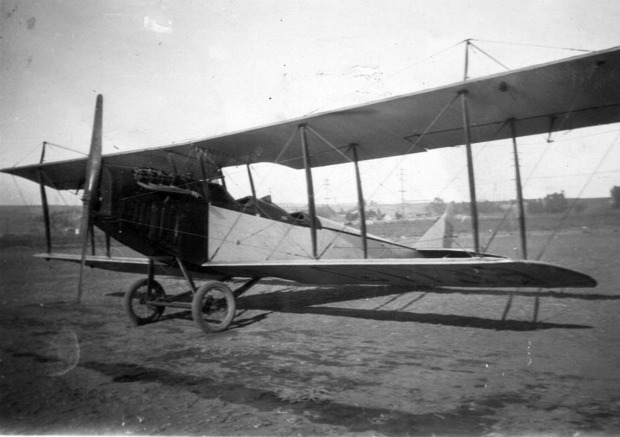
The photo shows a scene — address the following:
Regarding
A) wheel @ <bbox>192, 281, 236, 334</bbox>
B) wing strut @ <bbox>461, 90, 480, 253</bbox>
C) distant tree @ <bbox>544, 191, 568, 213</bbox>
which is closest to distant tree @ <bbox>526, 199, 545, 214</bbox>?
distant tree @ <bbox>544, 191, 568, 213</bbox>

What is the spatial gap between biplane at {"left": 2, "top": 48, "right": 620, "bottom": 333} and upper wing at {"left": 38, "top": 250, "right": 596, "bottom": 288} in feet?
0.05

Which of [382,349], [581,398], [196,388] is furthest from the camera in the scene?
[382,349]

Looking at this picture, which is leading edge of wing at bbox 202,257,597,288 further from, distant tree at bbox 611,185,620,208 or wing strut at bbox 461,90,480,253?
distant tree at bbox 611,185,620,208

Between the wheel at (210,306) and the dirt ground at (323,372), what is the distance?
23 cm

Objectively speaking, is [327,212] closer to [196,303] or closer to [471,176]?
[196,303]

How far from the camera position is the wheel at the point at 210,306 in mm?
5281

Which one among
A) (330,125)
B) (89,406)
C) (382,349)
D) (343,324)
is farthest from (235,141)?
(89,406)

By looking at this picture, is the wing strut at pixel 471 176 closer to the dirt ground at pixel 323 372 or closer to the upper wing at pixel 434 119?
the upper wing at pixel 434 119

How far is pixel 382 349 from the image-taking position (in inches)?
173

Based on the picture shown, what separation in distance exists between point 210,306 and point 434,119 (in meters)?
4.27

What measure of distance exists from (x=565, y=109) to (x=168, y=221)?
568 cm

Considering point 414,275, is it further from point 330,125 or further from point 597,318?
point 597,318

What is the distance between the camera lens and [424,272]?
15.9ft

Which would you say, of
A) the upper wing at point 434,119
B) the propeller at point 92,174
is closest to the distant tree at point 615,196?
the upper wing at point 434,119
